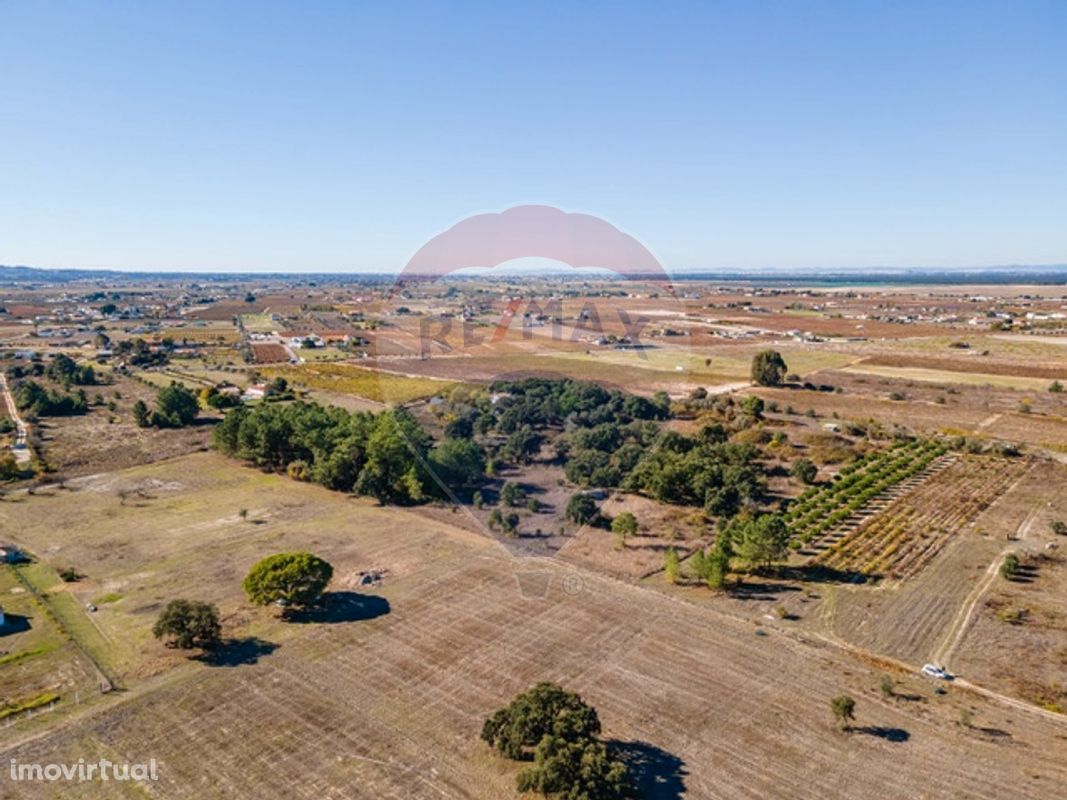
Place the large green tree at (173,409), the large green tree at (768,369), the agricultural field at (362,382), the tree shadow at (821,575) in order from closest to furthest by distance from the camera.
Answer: the tree shadow at (821,575) → the large green tree at (173,409) → the agricultural field at (362,382) → the large green tree at (768,369)

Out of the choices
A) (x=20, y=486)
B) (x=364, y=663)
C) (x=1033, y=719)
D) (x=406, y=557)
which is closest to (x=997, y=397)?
(x=1033, y=719)

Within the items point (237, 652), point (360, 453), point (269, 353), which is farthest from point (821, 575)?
point (269, 353)

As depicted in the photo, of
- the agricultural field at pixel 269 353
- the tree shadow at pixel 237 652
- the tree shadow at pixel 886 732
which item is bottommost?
the tree shadow at pixel 886 732

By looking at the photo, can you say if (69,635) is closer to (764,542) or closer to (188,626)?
(188,626)

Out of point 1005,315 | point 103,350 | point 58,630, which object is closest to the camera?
point 58,630

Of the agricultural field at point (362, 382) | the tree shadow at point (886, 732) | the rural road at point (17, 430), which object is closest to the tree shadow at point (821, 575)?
the tree shadow at point (886, 732)

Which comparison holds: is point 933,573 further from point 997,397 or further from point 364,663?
point 997,397

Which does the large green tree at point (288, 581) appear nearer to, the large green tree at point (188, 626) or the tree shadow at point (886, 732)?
the large green tree at point (188, 626)
